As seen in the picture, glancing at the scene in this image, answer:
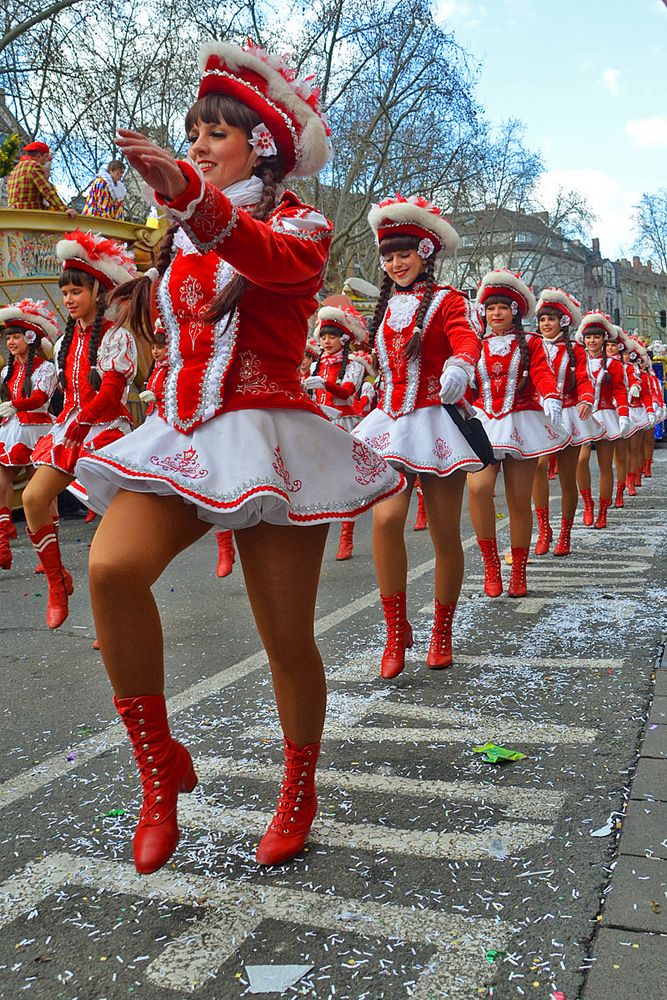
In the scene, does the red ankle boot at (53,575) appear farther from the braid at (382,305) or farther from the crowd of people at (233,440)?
the crowd of people at (233,440)

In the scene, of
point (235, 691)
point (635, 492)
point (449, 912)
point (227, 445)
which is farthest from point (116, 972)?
point (635, 492)

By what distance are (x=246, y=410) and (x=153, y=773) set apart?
0.93 meters

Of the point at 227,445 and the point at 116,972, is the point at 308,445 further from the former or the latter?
the point at 116,972

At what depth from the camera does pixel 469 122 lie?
3288cm

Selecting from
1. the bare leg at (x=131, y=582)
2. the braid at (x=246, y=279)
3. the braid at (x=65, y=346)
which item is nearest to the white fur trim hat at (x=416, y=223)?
the braid at (x=246, y=279)

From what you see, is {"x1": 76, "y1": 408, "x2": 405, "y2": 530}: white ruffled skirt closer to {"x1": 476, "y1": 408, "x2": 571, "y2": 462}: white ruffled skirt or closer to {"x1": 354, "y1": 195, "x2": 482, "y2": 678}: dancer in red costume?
{"x1": 354, "y1": 195, "x2": 482, "y2": 678}: dancer in red costume

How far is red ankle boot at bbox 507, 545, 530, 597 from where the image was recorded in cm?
636

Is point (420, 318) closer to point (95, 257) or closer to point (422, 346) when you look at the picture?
point (422, 346)

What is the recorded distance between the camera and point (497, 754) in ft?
11.1

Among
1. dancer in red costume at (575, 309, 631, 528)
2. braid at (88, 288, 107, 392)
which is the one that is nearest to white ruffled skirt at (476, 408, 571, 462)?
braid at (88, 288, 107, 392)

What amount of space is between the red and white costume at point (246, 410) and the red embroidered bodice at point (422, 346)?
1.96m

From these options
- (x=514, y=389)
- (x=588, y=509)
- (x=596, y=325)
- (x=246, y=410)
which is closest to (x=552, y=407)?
(x=514, y=389)

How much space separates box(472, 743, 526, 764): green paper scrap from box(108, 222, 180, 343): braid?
5.89ft

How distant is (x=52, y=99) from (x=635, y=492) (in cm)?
2216
